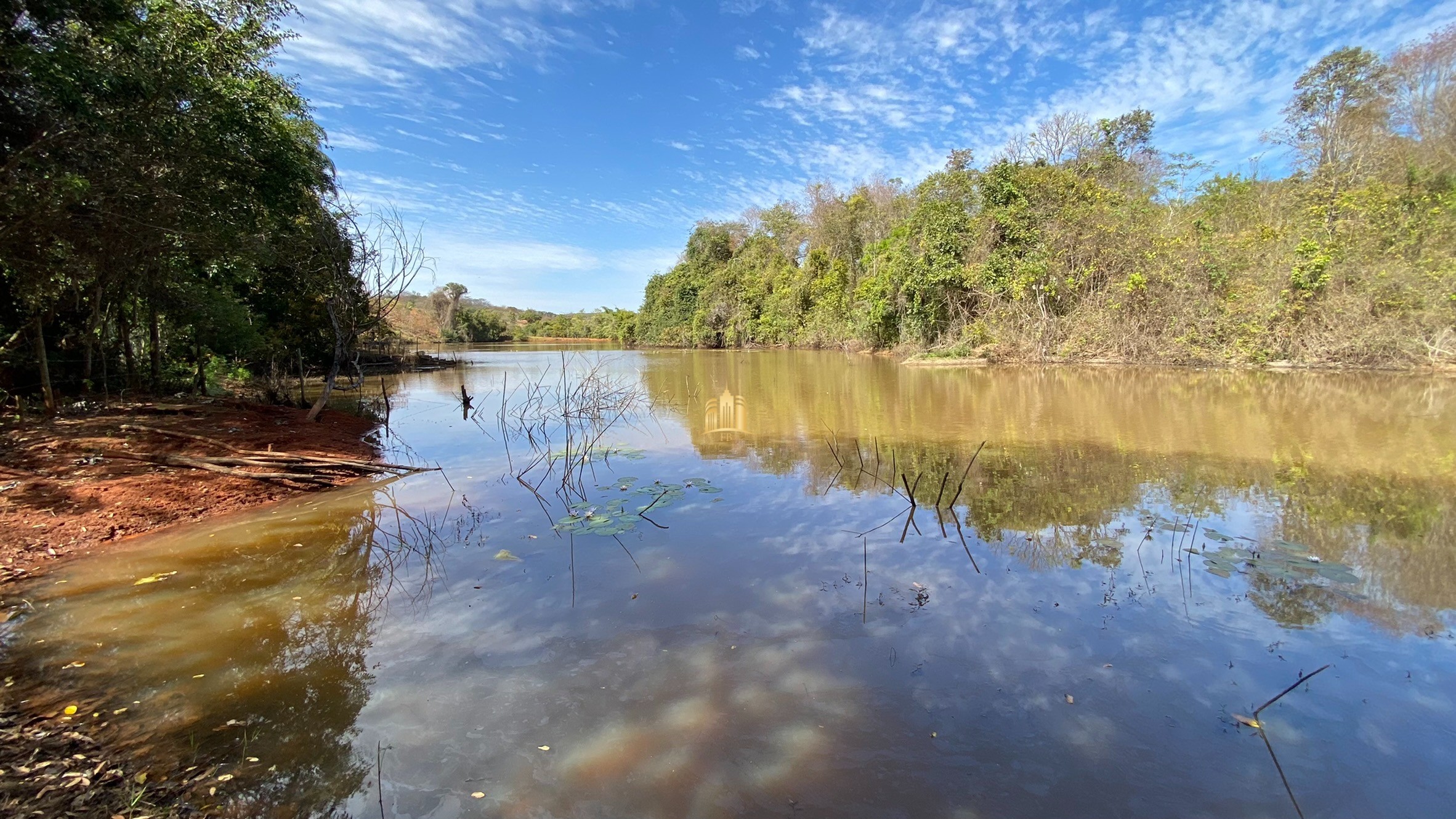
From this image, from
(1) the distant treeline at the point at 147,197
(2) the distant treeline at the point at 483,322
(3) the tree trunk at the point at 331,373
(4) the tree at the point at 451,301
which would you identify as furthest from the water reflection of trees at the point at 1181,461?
(4) the tree at the point at 451,301

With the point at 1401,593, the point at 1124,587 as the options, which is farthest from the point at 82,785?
the point at 1401,593

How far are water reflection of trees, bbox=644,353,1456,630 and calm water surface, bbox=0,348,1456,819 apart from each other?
0.16 ft

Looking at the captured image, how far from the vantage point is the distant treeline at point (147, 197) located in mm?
4898

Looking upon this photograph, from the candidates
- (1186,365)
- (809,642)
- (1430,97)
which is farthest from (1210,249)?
(809,642)

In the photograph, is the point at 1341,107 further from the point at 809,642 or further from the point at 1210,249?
the point at 809,642

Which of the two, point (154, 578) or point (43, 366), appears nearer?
point (154, 578)

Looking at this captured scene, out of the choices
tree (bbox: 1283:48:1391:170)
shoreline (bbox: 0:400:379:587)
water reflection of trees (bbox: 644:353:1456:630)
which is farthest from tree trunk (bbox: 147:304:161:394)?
tree (bbox: 1283:48:1391:170)

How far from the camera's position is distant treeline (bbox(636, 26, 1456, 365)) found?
42.9 feet

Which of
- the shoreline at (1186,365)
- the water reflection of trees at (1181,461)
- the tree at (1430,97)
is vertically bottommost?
the water reflection of trees at (1181,461)

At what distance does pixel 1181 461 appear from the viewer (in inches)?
241

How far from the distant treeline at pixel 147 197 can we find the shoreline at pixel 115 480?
51.8 inches

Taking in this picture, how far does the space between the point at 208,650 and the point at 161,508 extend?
327cm

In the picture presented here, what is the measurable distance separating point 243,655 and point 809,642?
9.26ft

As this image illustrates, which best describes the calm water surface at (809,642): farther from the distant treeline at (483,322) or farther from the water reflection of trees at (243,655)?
the distant treeline at (483,322)
